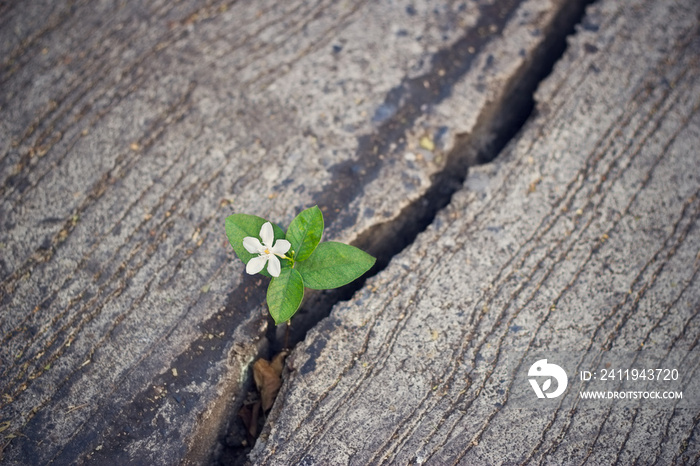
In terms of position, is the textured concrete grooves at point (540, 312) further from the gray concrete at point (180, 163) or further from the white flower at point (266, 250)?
the white flower at point (266, 250)

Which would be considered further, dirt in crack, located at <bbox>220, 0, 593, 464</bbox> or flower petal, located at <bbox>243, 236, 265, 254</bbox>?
dirt in crack, located at <bbox>220, 0, 593, 464</bbox>

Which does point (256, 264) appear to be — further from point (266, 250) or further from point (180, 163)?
point (180, 163)

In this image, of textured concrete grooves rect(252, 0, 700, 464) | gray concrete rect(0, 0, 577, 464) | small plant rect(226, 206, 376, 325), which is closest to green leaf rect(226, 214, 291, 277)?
small plant rect(226, 206, 376, 325)

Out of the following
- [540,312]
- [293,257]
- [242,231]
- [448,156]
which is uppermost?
[242,231]

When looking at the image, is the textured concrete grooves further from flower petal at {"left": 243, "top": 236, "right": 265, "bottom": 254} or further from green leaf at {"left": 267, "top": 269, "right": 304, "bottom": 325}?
flower petal at {"left": 243, "top": 236, "right": 265, "bottom": 254}

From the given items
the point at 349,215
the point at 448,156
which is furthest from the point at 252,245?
the point at 448,156

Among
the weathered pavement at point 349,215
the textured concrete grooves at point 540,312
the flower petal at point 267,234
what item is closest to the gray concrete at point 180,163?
the weathered pavement at point 349,215
